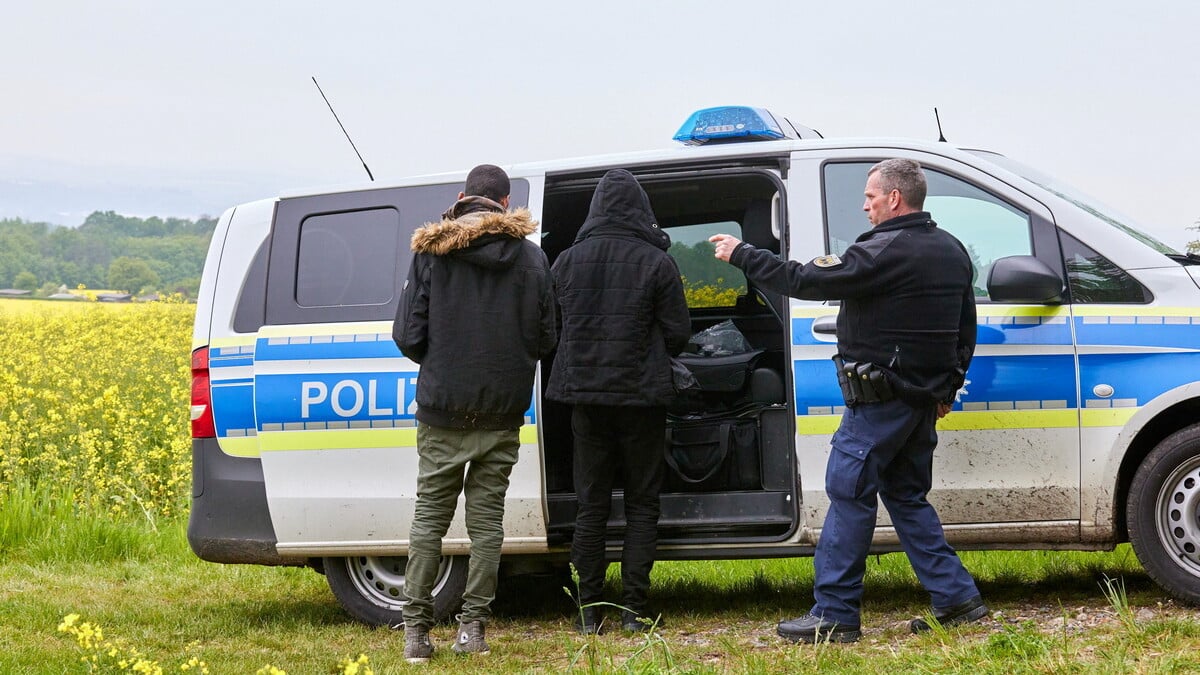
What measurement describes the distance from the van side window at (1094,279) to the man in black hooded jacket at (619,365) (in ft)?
4.90

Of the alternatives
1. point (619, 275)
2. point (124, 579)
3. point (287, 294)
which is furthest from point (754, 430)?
point (124, 579)

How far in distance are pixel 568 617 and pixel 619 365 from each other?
4.74 ft

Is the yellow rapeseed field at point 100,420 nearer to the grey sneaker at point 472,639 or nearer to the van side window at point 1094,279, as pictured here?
the grey sneaker at point 472,639

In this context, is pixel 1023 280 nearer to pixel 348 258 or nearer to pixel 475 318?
pixel 475 318

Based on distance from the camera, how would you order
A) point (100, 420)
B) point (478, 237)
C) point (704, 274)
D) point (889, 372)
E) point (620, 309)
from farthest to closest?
point (100, 420) < point (704, 274) < point (620, 309) < point (478, 237) < point (889, 372)

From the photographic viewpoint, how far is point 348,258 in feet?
18.9

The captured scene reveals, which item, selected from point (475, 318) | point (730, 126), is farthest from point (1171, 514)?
point (475, 318)

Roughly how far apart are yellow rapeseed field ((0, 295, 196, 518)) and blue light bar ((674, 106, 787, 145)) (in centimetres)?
520

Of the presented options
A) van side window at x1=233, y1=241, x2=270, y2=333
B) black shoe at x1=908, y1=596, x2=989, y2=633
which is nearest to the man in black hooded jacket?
black shoe at x1=908, y1=596, x2=989, y2=633

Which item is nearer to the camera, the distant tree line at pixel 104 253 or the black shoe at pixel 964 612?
the black shoe at pixel 964 612

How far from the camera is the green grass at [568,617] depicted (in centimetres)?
424

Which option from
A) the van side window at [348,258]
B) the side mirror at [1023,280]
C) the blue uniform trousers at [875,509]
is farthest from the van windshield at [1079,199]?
the van side window at [348,258]

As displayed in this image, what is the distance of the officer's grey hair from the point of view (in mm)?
4742

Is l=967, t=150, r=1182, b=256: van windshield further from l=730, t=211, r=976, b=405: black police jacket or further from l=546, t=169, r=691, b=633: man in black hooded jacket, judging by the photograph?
l=546, t=169, r=691, b=633: man in black hooded jacket
